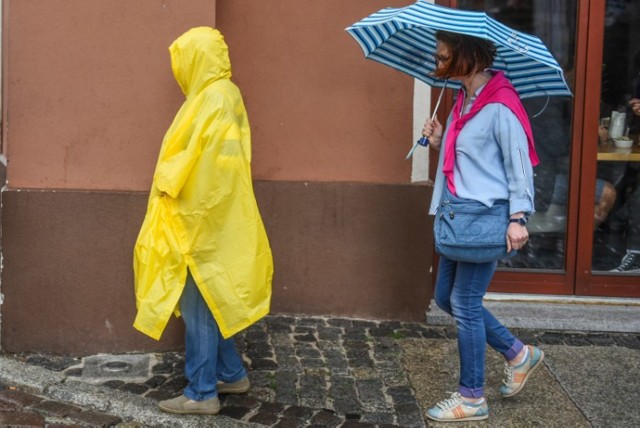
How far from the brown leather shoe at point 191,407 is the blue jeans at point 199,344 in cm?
2

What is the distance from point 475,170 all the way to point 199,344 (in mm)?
1460

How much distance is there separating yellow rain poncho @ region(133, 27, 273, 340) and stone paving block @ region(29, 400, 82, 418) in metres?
0.57

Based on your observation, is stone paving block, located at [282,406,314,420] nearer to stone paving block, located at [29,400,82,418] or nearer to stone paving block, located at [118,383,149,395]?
stone paving block, located at [118,383,149,395]

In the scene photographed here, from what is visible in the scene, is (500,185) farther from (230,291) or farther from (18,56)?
(18,56)

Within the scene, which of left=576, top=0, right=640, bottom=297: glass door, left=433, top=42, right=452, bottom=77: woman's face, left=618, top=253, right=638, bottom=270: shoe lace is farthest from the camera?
left=618, top=253, right=638, bottom=270: shoe lace

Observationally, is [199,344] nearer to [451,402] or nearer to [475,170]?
[451,402]

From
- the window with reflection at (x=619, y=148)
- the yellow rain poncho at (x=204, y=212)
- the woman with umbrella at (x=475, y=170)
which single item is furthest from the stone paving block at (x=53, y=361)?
the window with reflection at (x=619, y=148)

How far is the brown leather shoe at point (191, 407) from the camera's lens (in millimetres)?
4844

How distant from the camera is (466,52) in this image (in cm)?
459

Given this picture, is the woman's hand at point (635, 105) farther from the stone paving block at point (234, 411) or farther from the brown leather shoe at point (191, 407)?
the brown leather shoe at point (191, 407)

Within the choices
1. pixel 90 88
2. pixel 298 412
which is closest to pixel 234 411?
pixel 298 412

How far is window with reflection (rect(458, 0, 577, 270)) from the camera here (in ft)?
20.7

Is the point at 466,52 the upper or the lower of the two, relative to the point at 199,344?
upper

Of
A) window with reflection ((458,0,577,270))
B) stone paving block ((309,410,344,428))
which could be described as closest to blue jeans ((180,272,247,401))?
stone paving block ((309,410,344,428))
